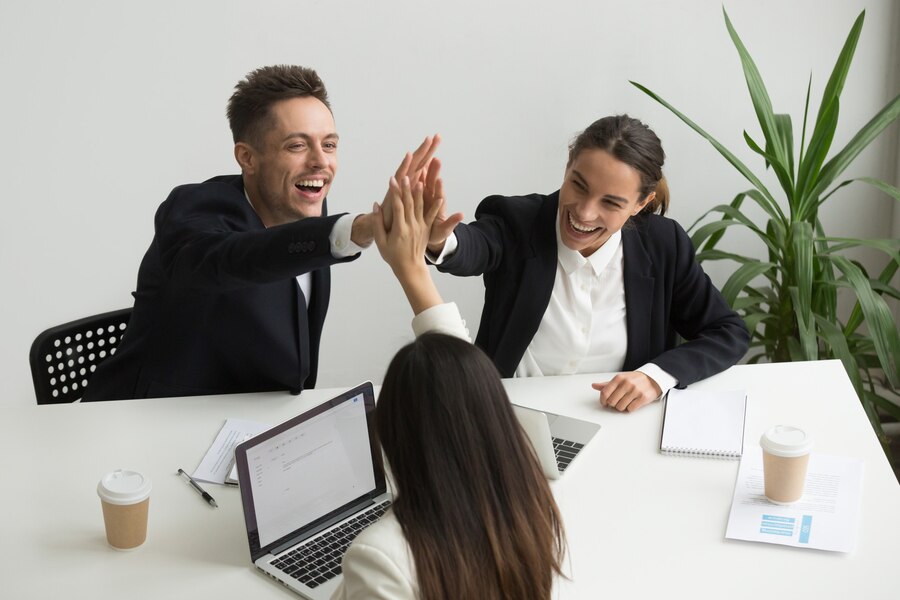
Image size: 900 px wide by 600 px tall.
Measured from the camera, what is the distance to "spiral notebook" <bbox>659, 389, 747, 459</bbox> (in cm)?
196

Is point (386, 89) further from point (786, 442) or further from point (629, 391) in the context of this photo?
point (786, 442)

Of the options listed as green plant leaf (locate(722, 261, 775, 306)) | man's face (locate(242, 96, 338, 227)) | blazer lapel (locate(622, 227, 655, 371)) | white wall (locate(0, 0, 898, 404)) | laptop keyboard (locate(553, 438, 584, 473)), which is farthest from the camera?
white wall (locate(0, 0, 898, 404))

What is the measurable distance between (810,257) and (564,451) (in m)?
1.24

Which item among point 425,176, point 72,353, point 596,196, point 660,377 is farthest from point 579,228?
point 72,353

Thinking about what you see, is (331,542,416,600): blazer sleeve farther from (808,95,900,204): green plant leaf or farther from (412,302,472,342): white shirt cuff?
(808,95,900,204): green plant leaf

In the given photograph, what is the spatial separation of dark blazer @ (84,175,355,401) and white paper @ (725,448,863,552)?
1013 millimetres

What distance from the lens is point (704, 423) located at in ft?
6.73

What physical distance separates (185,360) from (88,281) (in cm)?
146

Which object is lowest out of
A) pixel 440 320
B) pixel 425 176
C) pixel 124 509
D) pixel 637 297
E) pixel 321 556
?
pixel 321 556

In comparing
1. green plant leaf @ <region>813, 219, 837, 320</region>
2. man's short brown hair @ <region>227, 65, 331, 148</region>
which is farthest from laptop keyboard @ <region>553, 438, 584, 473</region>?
green plant leaf @ <region>813, 219, 837, 320</region>

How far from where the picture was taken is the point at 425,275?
1812 mm

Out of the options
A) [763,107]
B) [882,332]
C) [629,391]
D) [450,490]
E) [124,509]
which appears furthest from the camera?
[763,107]

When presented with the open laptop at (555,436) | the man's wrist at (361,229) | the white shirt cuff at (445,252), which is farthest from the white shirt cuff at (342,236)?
the open laptop at (555,436)

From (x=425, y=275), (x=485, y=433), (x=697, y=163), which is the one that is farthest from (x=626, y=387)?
(x=697, y=163)
